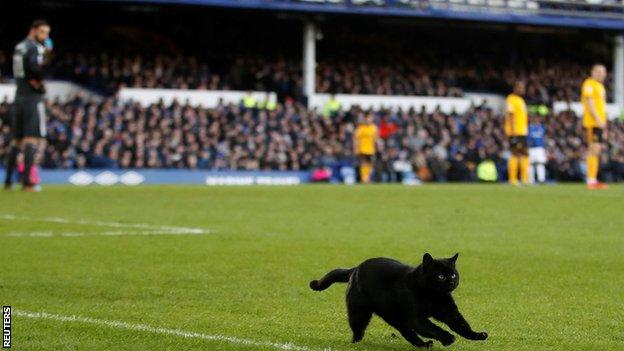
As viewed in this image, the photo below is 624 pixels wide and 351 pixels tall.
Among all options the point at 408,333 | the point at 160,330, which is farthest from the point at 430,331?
the point at 160,330

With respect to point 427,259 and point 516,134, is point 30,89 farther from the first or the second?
point 427,259

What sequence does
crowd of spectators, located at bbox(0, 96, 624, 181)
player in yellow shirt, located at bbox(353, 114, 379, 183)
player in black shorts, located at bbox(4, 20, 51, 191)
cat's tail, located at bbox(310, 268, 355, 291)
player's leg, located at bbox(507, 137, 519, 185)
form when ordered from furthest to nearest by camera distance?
crowd of spectators, located at bbox(0, 96, 624, 181) → player in yellow shirt, located at bbox(353, 114, 379, 183) → player's leg, located at bbox(507, 137, 519, 185) → player in black shorts, located at bbox(4, 20, 51, 191) → cat's tail, located at bbox(310, 268, 355, 291)

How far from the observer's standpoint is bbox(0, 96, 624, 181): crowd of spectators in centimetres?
3197

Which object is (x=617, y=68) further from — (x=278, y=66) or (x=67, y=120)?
(x=67, y=120)

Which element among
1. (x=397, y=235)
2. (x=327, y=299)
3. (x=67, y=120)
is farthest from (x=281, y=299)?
(x=67, y=120)

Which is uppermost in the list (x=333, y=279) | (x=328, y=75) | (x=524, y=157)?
(x=333, y=279)

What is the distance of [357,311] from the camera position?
578 centimetres

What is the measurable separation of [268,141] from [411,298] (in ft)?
98.6

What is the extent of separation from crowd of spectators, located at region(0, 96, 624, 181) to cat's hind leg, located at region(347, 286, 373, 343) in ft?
83.5

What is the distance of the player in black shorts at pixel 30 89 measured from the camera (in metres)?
17.5

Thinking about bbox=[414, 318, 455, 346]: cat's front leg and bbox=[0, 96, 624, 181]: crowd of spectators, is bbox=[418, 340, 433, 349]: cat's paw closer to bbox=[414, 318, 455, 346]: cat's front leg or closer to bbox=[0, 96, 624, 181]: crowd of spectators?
bbox=[414, 318, 455, 346]: cat's front leg

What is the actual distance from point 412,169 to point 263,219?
21327 mm

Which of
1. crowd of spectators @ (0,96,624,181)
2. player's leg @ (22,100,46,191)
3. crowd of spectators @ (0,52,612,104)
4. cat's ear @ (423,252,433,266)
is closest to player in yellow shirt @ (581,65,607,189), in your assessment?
player's leg @ (22,100,46,191)

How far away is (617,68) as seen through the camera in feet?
161
